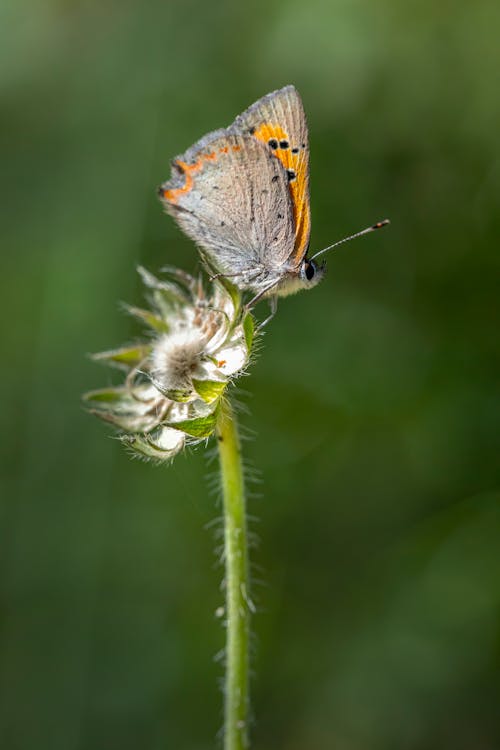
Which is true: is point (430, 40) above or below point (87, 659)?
above

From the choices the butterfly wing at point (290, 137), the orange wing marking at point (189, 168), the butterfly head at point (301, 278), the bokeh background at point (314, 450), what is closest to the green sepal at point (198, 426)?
the butterfly head at point (301, 278)

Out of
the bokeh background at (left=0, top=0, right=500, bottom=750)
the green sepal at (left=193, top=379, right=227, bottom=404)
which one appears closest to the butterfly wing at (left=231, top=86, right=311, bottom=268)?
the green sepal at (left=193, top=379, right=227, bottom=404)

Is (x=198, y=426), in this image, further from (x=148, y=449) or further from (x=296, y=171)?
(x=296, y=171)

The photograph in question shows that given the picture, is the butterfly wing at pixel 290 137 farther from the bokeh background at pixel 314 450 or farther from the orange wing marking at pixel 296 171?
the bokeh background at pixel 314 450

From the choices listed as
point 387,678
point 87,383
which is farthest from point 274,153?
point 387,678

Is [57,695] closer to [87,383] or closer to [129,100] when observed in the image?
[87,383]

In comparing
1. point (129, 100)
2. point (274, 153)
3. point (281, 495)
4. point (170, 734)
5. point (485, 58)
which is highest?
point (129, 100)
